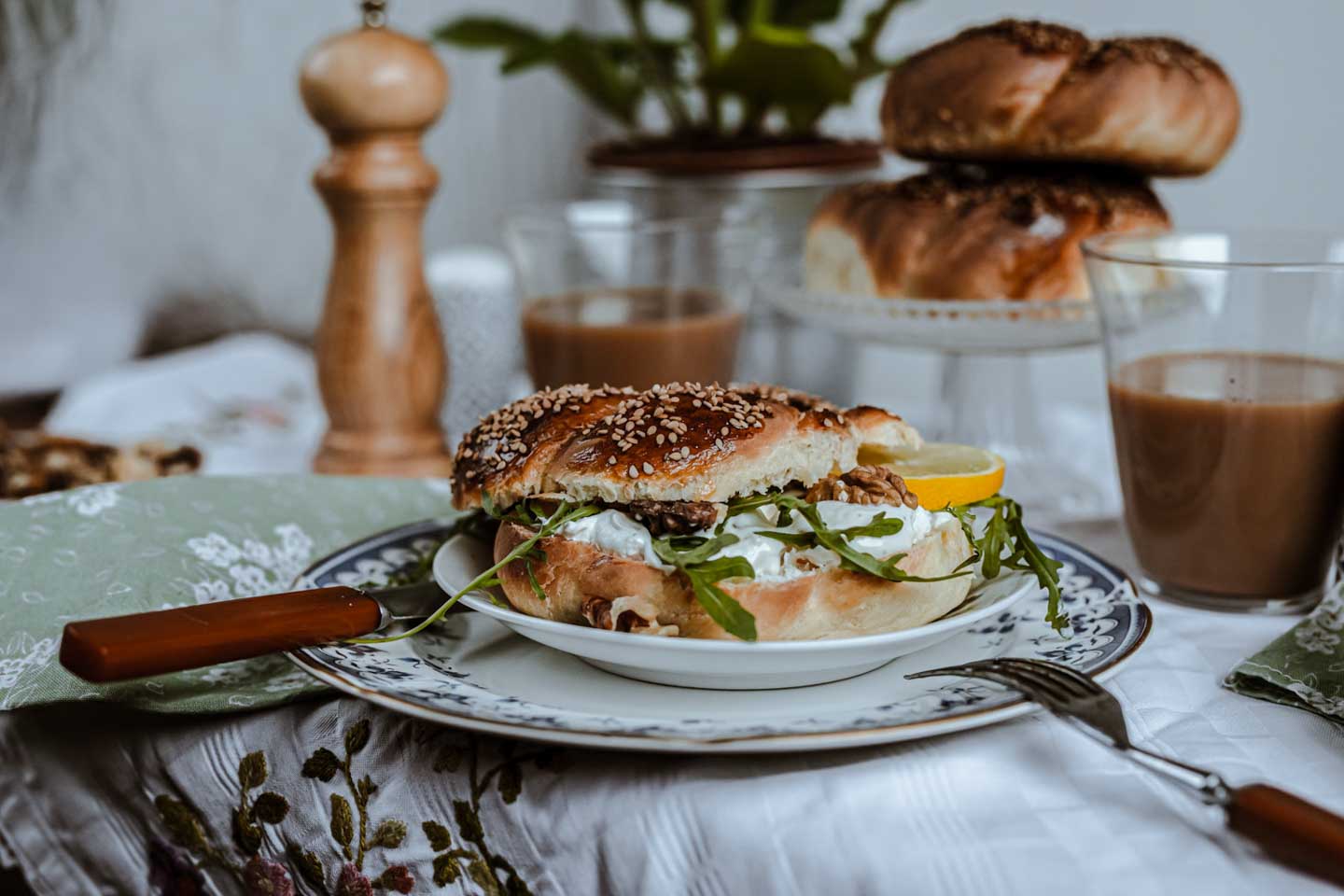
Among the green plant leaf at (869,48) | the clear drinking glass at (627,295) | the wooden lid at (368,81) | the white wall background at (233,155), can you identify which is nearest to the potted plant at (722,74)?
the green plant leaf at (869,48)

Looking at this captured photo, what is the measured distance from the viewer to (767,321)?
6.57ft

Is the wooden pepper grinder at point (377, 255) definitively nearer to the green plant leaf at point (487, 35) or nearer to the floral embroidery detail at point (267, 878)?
the green plant leaf at point (487, 35)

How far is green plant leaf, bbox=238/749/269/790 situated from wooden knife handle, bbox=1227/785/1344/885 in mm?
609

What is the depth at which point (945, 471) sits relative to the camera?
101 centimetres

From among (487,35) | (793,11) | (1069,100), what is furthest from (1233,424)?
(487,35)

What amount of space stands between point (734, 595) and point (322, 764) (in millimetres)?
297

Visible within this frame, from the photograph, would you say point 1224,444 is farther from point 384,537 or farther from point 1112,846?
point 384,537

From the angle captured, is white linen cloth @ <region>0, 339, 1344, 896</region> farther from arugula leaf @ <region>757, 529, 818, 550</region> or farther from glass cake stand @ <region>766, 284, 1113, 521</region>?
glass cake stand @ <region>766, 284, 1113, 521</region>

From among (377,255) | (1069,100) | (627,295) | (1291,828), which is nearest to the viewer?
(1291,828)

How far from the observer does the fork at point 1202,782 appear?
1.97 ft

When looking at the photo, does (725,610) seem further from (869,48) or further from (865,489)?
(869,48)

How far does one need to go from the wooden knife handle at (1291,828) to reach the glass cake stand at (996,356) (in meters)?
0.80

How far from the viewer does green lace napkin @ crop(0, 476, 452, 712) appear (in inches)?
34.6

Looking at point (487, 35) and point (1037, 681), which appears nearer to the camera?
point (1037, 681)
